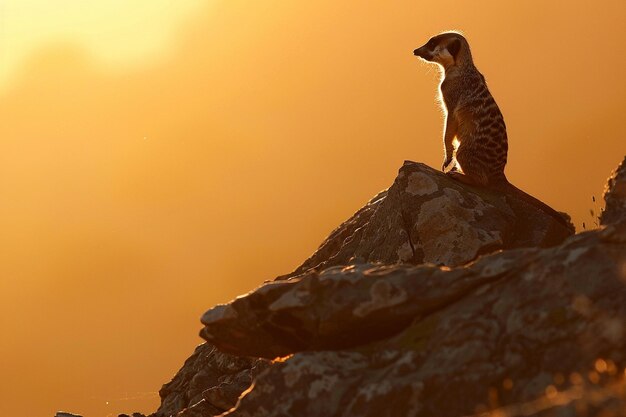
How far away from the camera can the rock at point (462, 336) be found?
8.99 metres

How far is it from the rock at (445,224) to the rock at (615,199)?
273 cm

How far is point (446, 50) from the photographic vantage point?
18.0 meters

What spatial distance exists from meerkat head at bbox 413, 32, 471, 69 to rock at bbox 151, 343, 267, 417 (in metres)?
5.05

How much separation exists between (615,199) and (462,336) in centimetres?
308

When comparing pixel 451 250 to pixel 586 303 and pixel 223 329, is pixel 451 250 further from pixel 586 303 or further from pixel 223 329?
pixel 586 303

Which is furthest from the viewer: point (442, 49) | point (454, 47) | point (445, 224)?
point (442, 49)

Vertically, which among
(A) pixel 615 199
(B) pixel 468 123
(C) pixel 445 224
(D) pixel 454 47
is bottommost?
(A) pixel 615 199

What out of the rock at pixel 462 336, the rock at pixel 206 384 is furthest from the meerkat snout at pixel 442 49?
the rock at pixel 462 336

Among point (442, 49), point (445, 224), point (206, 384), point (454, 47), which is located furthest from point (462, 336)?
point (442, 49)

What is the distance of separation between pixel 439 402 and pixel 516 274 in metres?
1.23

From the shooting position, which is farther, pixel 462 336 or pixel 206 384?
pixel 206 384

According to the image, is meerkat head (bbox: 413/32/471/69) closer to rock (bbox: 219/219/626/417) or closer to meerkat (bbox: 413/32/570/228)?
meerkat (bbox: 413/32/570/228)

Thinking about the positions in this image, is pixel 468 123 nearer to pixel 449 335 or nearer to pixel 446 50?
pixel 446 50

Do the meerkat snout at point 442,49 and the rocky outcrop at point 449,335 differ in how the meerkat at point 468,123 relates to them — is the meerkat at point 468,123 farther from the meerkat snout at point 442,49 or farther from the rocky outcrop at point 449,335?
the rocky outcrop at point 449,335
